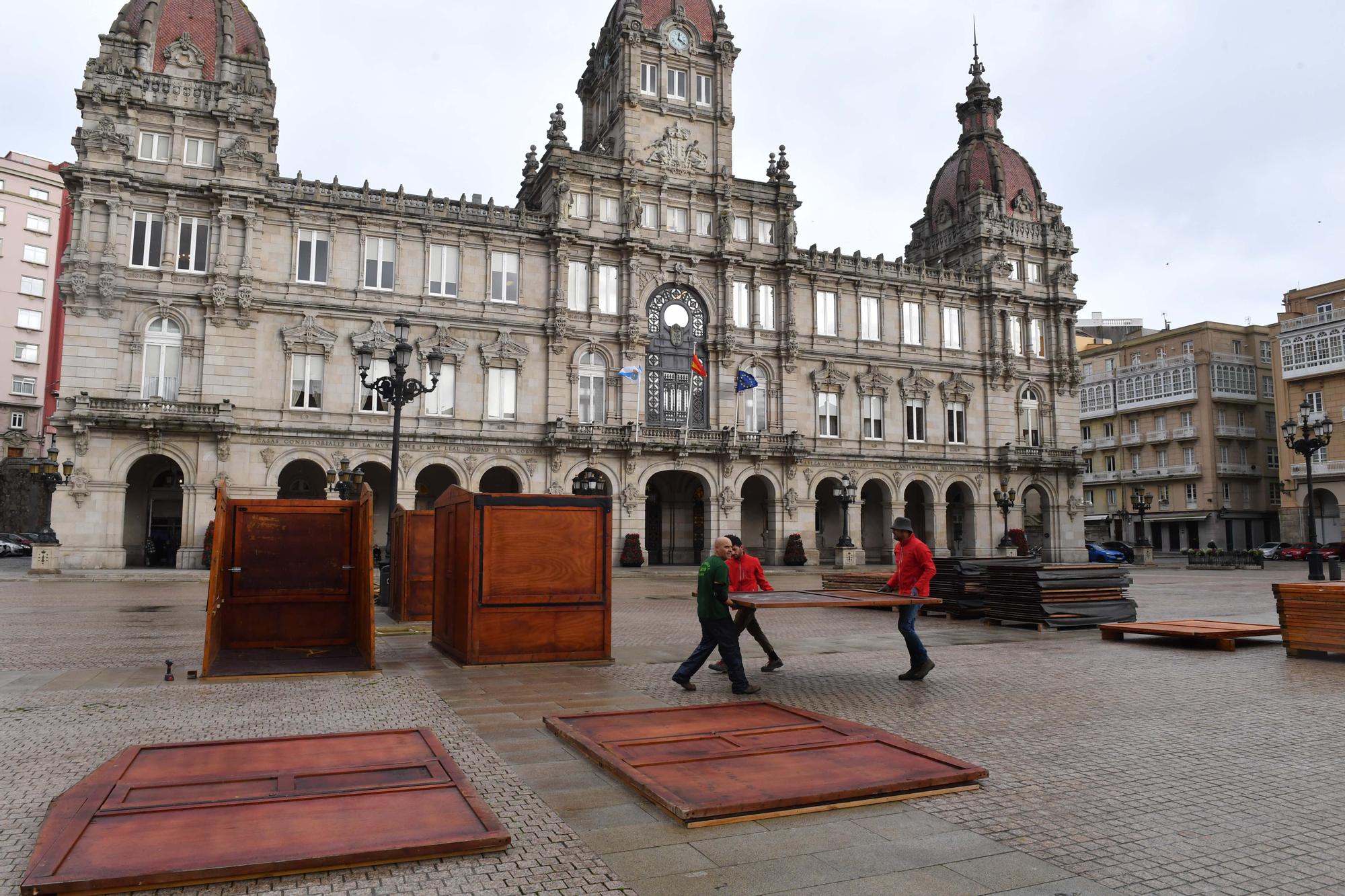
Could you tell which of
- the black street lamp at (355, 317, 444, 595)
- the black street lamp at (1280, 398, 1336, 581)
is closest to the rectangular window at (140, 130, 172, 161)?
the black street lamp at (355, 317, 444, 595)

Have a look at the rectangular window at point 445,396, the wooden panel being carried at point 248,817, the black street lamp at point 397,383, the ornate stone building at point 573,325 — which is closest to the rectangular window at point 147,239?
the ornate stone building at point 573,325

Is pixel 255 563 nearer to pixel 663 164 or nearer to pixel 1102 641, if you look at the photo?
pixel 1102 641

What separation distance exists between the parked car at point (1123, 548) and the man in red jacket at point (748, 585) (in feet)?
148

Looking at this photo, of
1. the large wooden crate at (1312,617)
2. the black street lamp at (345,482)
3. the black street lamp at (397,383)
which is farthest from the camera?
the black street lamp at (345,482)

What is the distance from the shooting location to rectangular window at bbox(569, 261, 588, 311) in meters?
42.7

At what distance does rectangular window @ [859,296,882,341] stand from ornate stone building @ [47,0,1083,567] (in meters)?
0.15

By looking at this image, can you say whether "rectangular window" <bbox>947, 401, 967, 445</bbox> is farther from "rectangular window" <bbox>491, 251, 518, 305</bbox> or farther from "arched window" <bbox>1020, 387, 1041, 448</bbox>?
"rectangular window" <bbox>491, 251, 518, 305</bbox>

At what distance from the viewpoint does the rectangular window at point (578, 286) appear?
42.7 m

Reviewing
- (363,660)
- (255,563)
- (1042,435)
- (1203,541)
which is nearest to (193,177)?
(255,563)

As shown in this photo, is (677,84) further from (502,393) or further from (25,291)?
(25,291)

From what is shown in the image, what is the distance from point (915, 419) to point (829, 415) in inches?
218

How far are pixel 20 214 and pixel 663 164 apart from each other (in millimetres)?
53650

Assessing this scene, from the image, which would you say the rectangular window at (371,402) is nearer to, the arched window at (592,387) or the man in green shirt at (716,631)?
the arched window at (592,387)

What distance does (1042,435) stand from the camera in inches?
2068
